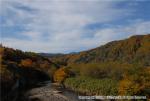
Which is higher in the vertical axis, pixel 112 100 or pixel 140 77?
pixel 140 77

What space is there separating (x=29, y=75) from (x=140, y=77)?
58.8 m

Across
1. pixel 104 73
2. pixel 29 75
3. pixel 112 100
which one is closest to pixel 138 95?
pixel 112 100

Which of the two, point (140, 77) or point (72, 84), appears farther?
point (72, 84)

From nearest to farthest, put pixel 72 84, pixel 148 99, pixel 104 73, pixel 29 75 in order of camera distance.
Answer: pixel 148 99 → pixel 72 84 → pixel 29 75 → pixel 104 73

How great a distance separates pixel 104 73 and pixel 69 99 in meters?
102

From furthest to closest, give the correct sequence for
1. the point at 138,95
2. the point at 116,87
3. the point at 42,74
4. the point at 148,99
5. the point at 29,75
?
the point at 42,74, the point at 29,75, the point at 116,87, the point at 138,95, the point at 148,99

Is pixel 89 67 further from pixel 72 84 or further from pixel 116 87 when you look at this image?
pixel 116 87

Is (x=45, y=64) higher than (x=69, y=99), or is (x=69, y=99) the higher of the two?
(x=45, y=64)

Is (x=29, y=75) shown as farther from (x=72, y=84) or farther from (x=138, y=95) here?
(x=138, y=95)

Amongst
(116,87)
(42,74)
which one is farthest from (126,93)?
(42,74)

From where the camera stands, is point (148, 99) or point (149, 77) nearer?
point (148, 99)

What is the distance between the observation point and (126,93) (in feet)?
171

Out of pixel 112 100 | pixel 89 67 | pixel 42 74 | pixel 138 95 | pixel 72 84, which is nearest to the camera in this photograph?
pixel 138 95

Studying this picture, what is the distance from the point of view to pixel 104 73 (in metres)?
162
